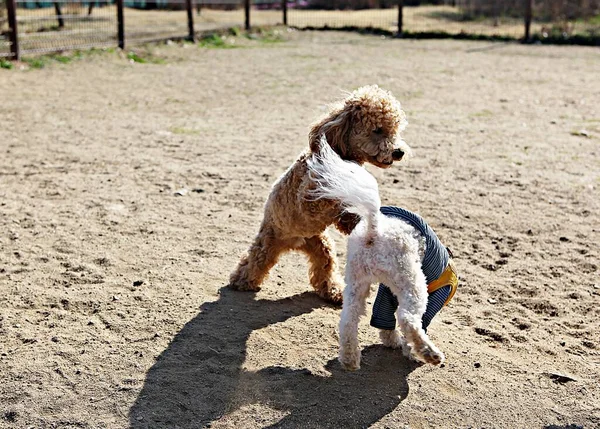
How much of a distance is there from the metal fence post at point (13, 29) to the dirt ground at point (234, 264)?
2278mm

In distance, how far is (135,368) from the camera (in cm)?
359

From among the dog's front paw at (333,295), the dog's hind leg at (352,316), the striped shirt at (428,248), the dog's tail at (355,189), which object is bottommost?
the dog's front paw at (333,295)

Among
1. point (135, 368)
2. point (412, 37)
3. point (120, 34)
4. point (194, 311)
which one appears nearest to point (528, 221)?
point (194, 311)

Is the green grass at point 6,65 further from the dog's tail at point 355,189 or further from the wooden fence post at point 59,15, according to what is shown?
the dog's tail at point 355,189

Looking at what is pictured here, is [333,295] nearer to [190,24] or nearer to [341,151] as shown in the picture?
[341,151]

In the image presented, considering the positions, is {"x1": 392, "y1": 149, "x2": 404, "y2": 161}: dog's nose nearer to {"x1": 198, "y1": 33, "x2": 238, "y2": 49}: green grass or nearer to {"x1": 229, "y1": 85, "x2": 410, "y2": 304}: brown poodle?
{"x1": 229, "y1": 85, "x2": 410, "y2": 304}: brown poodle

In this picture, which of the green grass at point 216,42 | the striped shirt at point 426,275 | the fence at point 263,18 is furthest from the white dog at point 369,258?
the green grass at point 216,42

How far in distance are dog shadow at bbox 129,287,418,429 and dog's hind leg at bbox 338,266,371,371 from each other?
0.20m

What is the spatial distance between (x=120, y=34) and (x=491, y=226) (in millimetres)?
10188

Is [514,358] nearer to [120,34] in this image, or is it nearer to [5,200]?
[5,200]

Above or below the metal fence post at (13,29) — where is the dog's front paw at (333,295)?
below

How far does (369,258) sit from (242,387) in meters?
0.83

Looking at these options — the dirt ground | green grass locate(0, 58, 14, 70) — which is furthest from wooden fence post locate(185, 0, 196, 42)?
the dirt ground

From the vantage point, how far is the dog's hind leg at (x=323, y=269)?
A: 14.8ft
